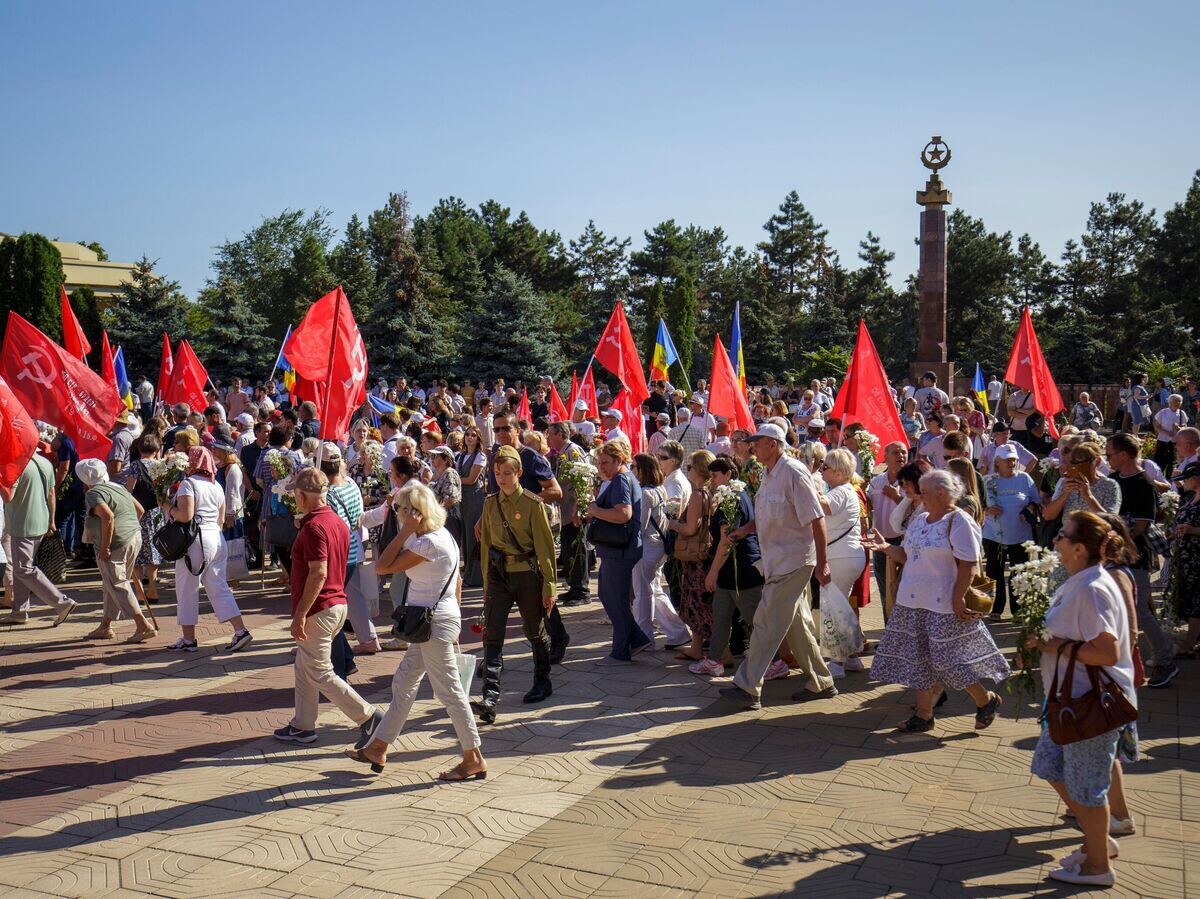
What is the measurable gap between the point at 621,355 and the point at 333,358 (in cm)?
728

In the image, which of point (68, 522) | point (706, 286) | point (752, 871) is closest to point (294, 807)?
point (752, 871)

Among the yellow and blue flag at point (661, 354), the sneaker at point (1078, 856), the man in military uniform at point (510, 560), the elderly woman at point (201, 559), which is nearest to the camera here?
the sneaker at point (1078, 856)

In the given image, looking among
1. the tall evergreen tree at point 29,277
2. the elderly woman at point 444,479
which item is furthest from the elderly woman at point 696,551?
the tall evergreen tree at point 29,277

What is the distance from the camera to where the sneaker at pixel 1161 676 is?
8.41m

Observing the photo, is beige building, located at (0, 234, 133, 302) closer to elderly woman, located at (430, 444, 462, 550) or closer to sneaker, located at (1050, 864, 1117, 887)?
elderly woman, located at (430, 444, 462, 550)

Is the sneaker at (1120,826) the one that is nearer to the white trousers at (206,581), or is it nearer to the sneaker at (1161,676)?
the sneaker at (1161,676)

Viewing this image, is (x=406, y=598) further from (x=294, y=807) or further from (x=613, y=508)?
(x=613, y=508)

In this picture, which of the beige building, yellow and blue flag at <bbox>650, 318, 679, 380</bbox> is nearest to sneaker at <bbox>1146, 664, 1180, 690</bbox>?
yellow and blue flag at <bbox>650, 318, 679, 380</bbox>

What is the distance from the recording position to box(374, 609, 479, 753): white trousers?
258 inches

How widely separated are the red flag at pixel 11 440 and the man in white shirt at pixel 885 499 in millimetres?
7531

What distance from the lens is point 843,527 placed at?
862 cm

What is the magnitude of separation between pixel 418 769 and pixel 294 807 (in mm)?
872

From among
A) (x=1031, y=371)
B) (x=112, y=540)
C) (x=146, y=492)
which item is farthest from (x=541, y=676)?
(x=1031, y=371)

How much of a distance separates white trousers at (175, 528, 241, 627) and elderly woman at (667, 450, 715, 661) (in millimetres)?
4012
